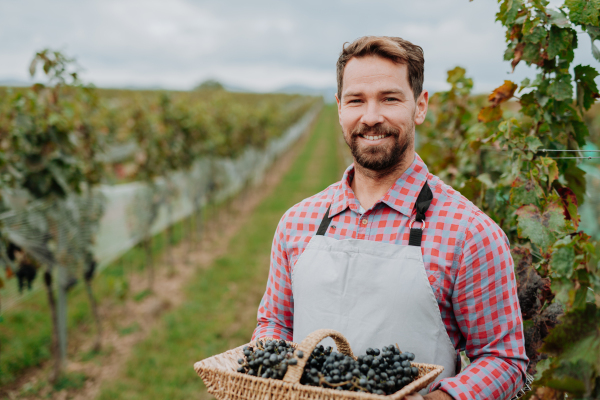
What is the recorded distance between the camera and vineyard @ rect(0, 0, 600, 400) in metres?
1.72

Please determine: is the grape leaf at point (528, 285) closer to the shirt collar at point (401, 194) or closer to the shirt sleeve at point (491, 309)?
the shirt sleeve at point (491, 309)

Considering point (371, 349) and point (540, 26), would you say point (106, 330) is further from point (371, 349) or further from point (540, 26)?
point (540, 26)

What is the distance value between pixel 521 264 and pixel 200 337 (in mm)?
4122

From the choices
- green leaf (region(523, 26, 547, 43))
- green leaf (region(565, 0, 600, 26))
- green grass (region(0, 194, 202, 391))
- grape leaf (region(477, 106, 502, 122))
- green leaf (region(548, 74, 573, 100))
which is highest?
green leaf (region(565, 0, 600, 26))

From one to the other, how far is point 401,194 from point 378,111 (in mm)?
309

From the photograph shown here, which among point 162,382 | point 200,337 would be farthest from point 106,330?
point 162,382

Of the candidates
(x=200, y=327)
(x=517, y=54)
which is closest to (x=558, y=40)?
(x=517, y=54)

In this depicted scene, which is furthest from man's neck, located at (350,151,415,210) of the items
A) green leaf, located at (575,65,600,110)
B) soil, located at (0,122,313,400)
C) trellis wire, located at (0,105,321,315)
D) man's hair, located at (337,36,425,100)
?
soil, located at (0,122,313,400)

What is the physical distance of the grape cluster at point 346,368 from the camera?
1236 millimetres

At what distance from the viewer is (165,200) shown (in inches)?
300

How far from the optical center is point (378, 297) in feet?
4.81

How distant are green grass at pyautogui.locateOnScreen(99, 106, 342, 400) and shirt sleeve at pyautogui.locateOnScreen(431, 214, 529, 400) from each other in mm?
3250

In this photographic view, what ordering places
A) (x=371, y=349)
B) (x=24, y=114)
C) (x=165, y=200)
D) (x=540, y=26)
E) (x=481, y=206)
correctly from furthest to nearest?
(x=165, y=200)
(x=24, y=114)
(x=481, y=206)
(x=540, y=26)
(x=371, y=349)

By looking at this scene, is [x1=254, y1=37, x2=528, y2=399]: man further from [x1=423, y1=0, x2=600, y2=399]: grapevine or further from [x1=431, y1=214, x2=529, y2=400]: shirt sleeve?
[x1=423, y1=0, x2=600, y2=399]: grapevine
